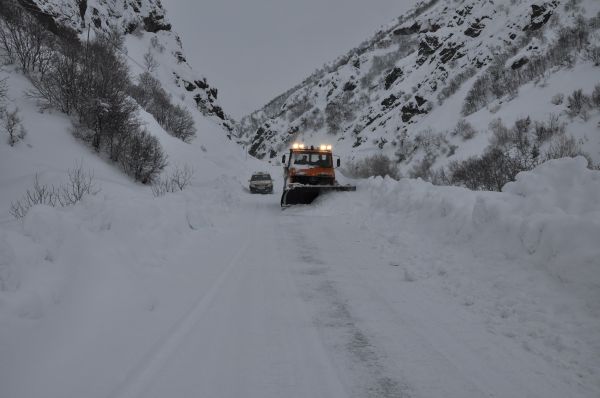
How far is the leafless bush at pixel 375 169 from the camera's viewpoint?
28.5 m

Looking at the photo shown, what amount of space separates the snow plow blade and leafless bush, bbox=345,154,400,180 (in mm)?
12285

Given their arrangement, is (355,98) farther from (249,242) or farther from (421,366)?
(421,366)

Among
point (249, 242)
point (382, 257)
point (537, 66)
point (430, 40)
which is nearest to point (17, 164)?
point (249, 242)

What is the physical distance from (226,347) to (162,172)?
1739cm

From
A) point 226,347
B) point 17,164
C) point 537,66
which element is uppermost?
point 537,66

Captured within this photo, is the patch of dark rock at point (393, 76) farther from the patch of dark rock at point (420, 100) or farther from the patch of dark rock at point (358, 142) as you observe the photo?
the patch of dark rock at point (420, 100)

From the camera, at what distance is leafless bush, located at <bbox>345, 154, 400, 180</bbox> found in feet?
93.5

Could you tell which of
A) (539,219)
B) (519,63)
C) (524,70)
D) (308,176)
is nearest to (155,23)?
(519,63)

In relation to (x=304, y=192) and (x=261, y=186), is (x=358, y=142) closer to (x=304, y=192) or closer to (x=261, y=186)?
(x=261, y=186)

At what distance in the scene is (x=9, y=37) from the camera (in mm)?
17688

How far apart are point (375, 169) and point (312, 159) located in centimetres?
1515

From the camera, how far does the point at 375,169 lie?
30.3 m

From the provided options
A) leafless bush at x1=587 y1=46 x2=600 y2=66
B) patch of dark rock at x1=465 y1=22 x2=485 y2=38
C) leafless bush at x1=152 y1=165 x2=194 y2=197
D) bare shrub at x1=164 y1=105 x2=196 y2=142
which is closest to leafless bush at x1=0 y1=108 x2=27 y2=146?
leafless bush at x1=152 y1=165 x2=194 y2=197

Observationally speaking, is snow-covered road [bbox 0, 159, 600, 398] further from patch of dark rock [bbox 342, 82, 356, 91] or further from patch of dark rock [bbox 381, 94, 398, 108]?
patch of dark rock [bbox 342, 82, 356, 91]
